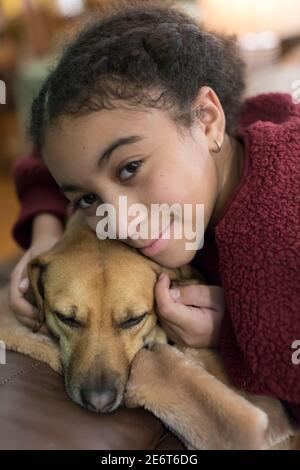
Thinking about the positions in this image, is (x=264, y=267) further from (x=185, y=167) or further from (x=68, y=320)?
(x=68, y=320)

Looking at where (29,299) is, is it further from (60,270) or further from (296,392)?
(296,392)

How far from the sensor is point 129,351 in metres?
1.08

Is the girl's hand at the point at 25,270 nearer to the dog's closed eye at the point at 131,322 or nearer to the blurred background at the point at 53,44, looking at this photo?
the dog's closed eye at the point at 131,322

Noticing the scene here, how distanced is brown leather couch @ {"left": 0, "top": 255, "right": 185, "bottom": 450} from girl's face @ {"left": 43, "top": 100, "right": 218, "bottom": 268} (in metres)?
0.31

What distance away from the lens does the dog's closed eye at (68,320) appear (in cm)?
109

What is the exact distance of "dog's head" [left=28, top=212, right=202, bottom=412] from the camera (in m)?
1.03

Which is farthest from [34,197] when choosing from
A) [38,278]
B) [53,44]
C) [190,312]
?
[53,44]

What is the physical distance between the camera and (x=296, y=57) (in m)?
2.55

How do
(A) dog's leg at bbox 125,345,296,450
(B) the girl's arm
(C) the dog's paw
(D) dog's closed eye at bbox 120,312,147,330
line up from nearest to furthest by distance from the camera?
(A) dog's leg at bbox 125,345,296,450, (C) the dog's paw, (D) dog's closed eye at bbox 120,312,147,330, (B) the girl's arm

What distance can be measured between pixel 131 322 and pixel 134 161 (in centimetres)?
31

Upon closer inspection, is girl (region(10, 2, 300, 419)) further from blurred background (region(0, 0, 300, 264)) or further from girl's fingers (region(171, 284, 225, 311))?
blurred background (region(0, 0, 300, 264))

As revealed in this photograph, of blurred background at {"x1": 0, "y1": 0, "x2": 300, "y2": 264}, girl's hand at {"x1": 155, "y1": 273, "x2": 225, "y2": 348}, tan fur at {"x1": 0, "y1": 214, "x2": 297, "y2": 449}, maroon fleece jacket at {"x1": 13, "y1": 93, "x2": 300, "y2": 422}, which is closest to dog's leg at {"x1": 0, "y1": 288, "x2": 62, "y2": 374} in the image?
tan fur at {"x1": 0, "y1": 214, "x2": 297, "y2": 449}

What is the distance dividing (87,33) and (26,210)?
0.58 m

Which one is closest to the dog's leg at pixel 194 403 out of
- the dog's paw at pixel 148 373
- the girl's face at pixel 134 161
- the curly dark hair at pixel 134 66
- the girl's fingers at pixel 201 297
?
the dog's paw at pixel 148 373
